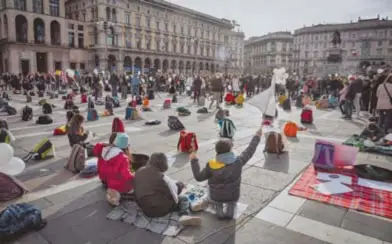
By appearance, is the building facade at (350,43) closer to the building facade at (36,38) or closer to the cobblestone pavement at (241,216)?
the building facade at (36,38)

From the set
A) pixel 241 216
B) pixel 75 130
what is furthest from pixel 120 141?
pixel 75 130

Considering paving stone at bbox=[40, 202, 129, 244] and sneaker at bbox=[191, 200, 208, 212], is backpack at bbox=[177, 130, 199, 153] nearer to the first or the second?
sneaker at bbox=[191, 200, 208, 212]

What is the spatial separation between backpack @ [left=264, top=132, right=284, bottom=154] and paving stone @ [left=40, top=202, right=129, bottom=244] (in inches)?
160

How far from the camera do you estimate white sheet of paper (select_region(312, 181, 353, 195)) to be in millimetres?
4576

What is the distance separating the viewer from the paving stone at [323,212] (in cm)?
371

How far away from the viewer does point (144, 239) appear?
3.26m

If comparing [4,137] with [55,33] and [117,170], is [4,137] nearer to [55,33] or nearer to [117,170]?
[117,170]

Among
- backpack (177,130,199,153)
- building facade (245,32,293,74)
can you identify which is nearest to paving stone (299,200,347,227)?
backpack (177,130,199,153)

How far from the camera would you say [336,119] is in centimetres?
1219

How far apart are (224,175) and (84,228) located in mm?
1834

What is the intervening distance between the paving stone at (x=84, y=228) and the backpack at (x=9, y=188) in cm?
110

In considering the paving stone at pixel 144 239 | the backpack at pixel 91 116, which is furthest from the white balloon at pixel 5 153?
the backpack at pixel 91 116

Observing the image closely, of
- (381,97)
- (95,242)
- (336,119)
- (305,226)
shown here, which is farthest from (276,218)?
(336,119)

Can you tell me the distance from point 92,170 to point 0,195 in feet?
4.89
